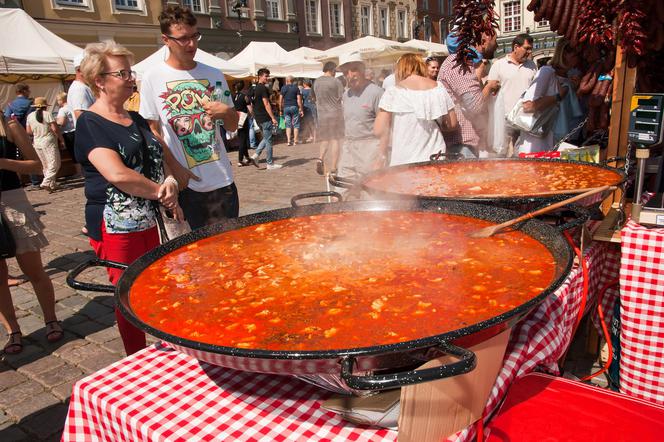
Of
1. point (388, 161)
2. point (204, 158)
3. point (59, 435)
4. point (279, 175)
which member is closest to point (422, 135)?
point (388, 161)

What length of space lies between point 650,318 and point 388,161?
12.1 ft

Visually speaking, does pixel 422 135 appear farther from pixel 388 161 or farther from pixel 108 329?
pixel 108 329

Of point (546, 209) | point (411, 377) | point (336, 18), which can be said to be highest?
point (336, 18)

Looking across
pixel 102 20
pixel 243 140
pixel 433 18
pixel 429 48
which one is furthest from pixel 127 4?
pixel 433 18

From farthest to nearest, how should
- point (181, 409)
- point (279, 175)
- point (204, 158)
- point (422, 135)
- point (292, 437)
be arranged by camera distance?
point (279, 175) < point (422, 135) < point (204, 158) < point (181, 409) < point (292, 437)

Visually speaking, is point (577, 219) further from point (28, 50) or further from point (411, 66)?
point (28, 50)

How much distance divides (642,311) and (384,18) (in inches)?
1672

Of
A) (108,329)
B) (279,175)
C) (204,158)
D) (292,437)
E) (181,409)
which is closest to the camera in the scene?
(292,437)

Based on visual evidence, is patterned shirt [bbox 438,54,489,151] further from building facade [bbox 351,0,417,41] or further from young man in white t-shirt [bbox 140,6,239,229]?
building facade [bbox 351,0,417,41]

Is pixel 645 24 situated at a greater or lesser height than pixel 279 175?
greater

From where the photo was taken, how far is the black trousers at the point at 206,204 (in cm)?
370

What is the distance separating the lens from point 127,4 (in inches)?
909

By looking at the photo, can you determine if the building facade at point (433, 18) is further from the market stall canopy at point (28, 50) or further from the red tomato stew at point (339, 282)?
the red tomato stew at point (339, 282)

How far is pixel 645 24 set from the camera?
9.11 ft
